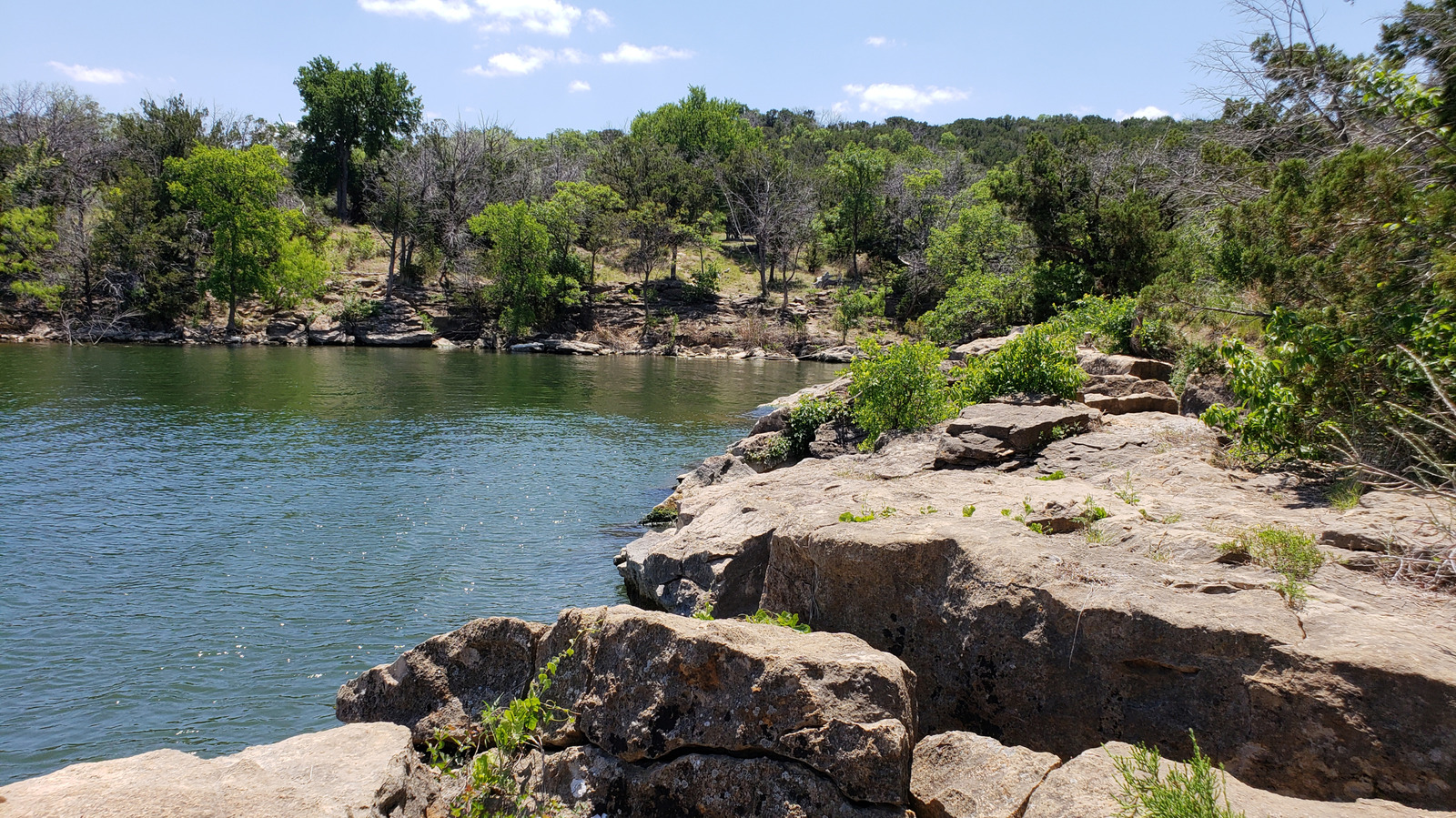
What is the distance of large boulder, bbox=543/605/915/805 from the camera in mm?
4508

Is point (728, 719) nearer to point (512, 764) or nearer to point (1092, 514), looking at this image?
point (512, 764)

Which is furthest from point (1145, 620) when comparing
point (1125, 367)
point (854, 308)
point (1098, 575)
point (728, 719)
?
point (854, 308)

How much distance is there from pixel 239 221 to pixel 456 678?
55010 millimetres

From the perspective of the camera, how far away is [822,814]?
4.48m

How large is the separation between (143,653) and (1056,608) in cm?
1003

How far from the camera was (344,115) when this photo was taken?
2699 inches

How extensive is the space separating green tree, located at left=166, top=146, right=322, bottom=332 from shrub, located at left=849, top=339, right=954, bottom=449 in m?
49.9

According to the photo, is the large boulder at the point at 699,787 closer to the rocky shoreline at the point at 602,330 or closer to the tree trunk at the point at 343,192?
the rocky shoreline at the point at 602,330

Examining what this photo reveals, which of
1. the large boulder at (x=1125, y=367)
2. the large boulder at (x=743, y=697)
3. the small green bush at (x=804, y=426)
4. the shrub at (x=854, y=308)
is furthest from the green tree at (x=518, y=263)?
the large boulder at (x=743, y=697)

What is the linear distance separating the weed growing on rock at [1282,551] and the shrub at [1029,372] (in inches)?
279

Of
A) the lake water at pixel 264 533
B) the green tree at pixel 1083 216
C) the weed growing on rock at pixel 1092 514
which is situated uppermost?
the green tree at pixel 1083 216

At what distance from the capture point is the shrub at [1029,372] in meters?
13.4

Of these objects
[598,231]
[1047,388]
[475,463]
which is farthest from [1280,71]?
[598,231]

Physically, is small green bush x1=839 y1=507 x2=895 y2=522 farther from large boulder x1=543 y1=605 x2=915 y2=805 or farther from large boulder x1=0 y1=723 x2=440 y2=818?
large boulder x1=0 y1=723 x2=440 y2=818
